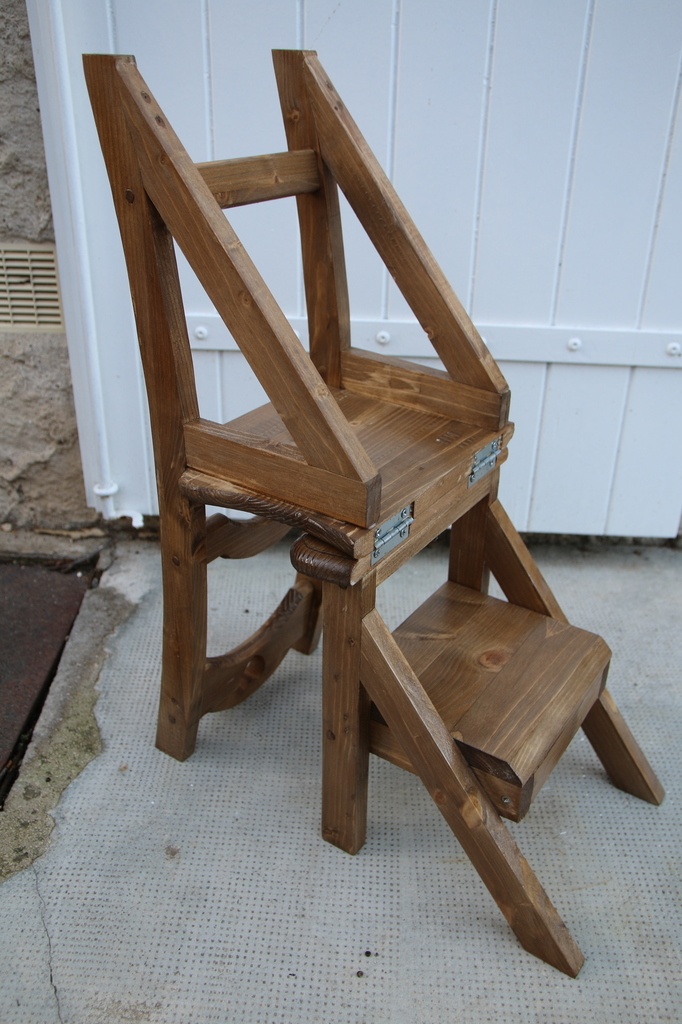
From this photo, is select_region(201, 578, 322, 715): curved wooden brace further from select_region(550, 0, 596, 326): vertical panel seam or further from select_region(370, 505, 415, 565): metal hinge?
select_region(550, 0, 596, 326): vertical panel seam

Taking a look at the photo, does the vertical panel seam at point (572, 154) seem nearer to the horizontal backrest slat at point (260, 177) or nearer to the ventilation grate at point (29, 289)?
the horizontal backrest slat at point (260, 177)

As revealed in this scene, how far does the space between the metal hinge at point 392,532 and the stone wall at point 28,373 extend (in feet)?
4.53

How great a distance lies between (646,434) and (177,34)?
5.12 ft

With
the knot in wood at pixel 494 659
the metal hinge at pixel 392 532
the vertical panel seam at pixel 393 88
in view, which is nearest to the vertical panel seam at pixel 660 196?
the vertical panel seam at pixel 393 88

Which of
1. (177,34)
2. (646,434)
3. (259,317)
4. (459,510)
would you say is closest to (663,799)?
(459,510)

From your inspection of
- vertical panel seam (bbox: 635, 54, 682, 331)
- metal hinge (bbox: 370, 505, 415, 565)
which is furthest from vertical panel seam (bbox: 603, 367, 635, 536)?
metal hinge (bbox: 370, 505, 415, 565)

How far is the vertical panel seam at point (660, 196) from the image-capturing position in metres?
1.99

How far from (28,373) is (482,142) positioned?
1345 millimetres

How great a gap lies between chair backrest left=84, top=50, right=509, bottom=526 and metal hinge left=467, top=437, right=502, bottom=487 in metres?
0.05

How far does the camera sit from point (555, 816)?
1.74 meters

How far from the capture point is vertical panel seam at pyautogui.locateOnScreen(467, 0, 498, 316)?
1937 millimetres

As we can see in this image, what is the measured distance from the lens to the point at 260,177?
140cm

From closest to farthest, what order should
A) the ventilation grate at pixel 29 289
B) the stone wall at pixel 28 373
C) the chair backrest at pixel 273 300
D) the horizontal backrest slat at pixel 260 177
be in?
the chair backrest at pixel 273 300 < the horizontal backrest slat at pixel 260 177 < the stone wall at pixel 28 373 < the ventilation grate at pixel 29 289

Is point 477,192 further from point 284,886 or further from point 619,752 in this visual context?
point 284,886
